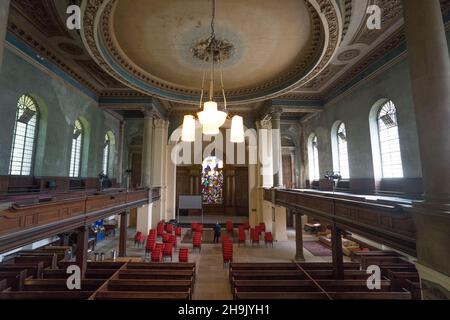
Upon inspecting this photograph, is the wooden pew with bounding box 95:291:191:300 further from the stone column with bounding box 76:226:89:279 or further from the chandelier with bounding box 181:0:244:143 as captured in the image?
the chandelier with bounding box 181:0:244:143

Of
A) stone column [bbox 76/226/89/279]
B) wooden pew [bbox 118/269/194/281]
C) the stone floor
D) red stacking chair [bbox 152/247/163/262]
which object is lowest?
the stone floor

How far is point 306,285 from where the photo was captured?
20.8ft

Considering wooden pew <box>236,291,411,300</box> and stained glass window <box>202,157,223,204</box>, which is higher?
stained glass window <box>202,157,223,204</box>

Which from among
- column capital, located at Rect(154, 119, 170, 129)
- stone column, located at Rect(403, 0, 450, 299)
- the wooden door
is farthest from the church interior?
the wooden door

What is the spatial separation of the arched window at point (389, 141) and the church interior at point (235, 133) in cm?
6

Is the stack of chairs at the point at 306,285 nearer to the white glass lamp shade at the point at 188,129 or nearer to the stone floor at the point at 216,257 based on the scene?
the stone floor at the point at 216,257

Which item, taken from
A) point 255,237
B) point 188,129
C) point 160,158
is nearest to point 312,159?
point 255,237

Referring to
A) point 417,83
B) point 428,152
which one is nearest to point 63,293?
point 428,152

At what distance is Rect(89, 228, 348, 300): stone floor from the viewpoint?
7840 millimetres

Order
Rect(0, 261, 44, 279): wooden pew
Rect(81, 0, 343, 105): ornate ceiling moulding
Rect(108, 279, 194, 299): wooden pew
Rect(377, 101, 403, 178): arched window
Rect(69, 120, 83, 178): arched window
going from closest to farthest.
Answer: Rect(108, 279, 194, 299): wooden pew < Rect(81, 0, 343, 105): ornate ceiling moulding < Rect(0, 261, 44, 279): wooden pew < Rect(377, 101, 403, 178): arched window < Rect(69, 120, 83, 178): arched window

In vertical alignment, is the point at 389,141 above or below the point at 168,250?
above

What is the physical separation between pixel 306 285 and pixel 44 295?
6.61 metres

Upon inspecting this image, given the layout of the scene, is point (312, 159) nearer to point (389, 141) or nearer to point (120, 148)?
point (389, 141)

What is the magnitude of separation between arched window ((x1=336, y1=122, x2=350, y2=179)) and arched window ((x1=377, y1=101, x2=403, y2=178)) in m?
2.47
